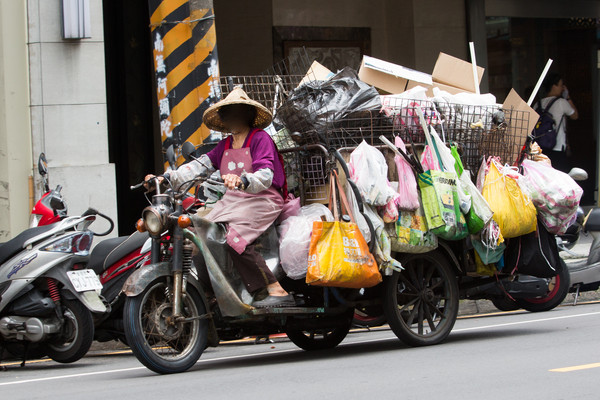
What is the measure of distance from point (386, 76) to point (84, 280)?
3016 millimetres

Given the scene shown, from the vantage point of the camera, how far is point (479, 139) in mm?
7934

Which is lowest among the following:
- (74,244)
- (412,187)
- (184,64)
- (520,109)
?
(74,244)

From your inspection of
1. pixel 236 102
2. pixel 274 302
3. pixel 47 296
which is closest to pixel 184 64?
pixel 47 296

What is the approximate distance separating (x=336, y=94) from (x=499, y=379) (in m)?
2.60

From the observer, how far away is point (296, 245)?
265 inches

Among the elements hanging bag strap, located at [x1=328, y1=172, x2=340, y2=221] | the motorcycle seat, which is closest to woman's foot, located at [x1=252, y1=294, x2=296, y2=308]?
hanging bag strap, located at [x1=328, y1=172, x2=340, y2=221]

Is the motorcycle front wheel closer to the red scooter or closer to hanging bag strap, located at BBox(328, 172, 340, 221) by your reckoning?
hanging bag strap, located at BBox(328, 172, 340, 221)

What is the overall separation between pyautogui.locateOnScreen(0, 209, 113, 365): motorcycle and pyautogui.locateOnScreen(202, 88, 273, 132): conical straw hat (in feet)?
5.18

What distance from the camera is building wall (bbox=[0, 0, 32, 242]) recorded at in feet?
35.9

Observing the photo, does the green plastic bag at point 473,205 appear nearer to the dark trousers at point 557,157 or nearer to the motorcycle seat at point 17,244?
the motorcycle seat at point 17,244

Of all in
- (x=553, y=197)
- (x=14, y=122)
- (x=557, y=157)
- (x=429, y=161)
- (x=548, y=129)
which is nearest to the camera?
(x=429, y=161)

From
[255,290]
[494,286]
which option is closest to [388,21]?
[494,286]

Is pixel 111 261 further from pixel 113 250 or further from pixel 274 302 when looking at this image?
pixel 274 302

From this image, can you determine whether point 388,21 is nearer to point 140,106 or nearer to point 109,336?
point 140,106
